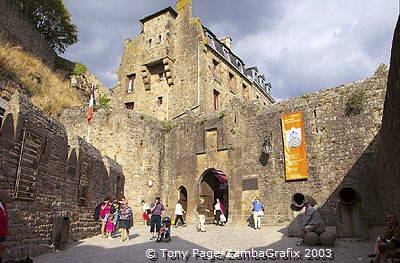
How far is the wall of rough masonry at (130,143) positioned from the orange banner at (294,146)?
7.46 meters

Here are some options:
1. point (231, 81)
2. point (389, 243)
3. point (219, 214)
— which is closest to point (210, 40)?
point (231, 81)

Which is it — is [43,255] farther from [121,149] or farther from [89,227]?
[121,149]

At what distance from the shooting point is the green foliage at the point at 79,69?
81.3 ft

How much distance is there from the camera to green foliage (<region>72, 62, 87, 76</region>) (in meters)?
24.8

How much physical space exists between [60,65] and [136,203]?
14.4 m

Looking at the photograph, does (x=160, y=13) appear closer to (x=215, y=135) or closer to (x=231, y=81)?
(x=231, y=81)

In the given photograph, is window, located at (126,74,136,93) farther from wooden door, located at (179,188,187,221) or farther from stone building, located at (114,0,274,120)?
wooden door, located at (179,188,187,221)

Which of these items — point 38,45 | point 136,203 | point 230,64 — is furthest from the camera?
point 230,64

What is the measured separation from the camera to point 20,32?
19.0m

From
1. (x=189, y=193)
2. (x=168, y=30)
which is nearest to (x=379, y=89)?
(x=189, y=193)

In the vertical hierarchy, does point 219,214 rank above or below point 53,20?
below

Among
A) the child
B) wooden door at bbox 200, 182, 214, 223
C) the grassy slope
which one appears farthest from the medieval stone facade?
the grassy slope

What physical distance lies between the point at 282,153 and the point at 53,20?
20.6 metres

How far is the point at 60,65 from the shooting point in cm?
2434
